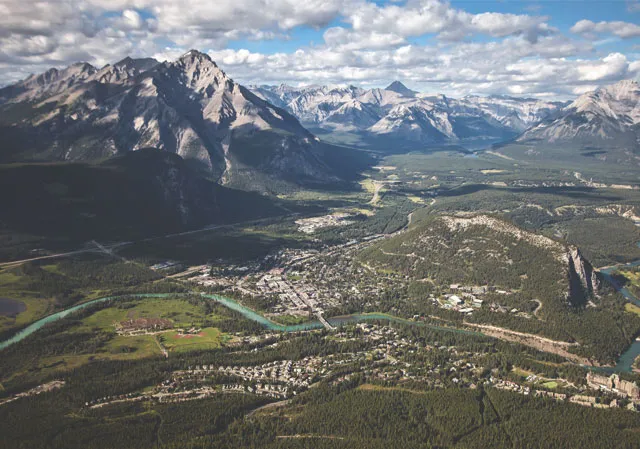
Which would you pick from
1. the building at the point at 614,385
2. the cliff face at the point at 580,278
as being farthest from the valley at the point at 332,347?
the cliff face at the point at 580,278

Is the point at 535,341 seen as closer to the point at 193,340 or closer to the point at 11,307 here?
the point at 193,340

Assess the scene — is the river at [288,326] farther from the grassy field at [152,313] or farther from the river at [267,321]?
the grassy field at [152,313]

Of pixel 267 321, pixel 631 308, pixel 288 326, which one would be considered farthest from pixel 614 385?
pixel 267 321

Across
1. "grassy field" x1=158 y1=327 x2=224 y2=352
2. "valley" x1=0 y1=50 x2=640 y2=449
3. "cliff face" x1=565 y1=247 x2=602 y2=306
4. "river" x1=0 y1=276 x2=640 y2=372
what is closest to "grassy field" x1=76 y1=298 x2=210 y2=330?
"valley" x1=0 y1=50 x2=640 y2=449

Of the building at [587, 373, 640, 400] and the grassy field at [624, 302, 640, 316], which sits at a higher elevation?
the grassy field at [624, 302, 640, 316]

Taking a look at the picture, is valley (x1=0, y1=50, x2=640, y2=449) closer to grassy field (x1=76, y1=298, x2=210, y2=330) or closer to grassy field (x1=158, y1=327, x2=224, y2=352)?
grassy field (x1=158, y1=327, x2=224, y2=352)

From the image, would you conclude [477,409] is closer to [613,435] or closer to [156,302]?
[613,435]

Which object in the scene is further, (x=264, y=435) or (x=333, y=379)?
(x=333, y=379)

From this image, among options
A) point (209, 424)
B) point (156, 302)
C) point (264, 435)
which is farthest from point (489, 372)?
point (156, 302)
